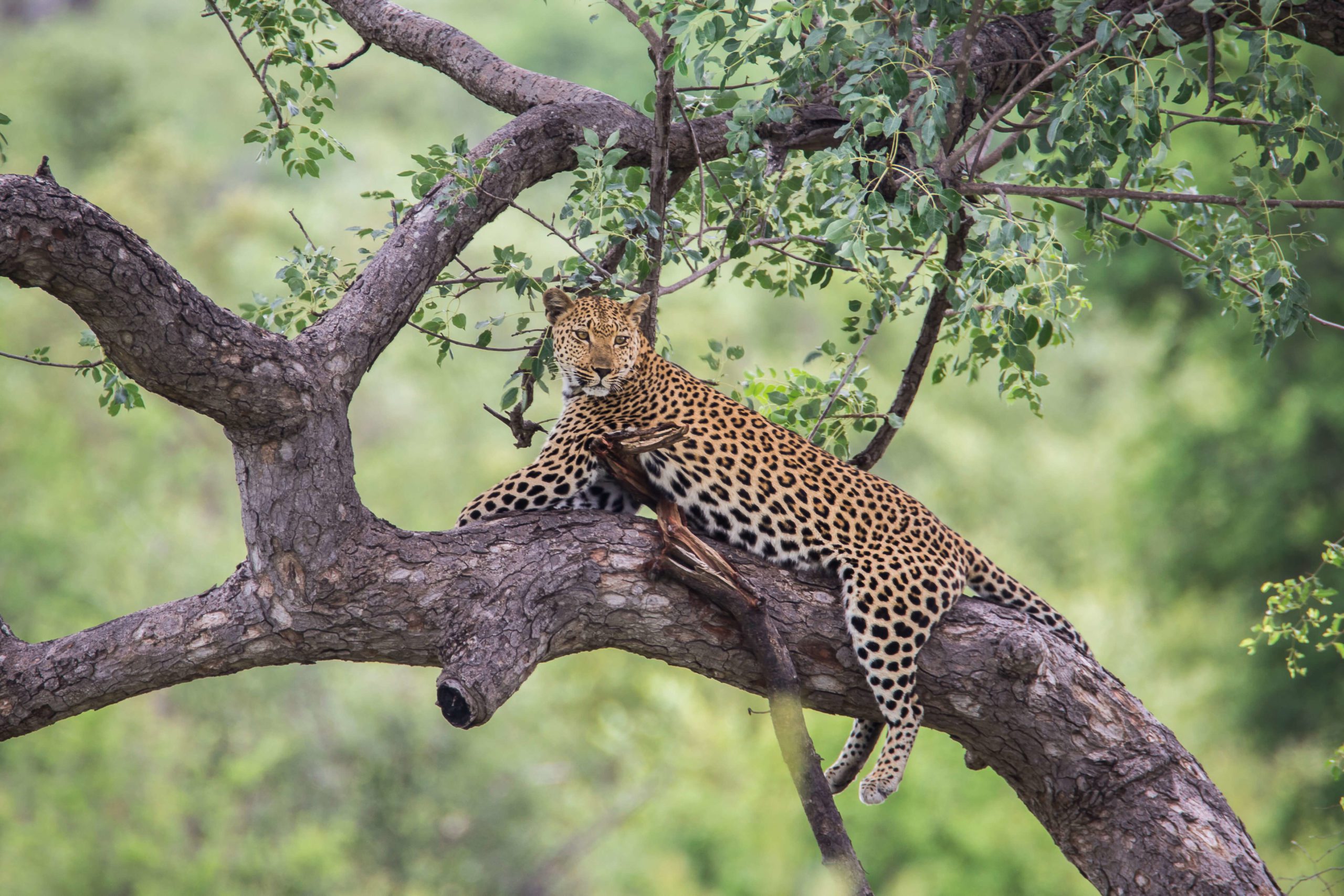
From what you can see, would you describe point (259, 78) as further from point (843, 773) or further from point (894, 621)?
point (843, 773)

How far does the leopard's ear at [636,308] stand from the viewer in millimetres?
6605

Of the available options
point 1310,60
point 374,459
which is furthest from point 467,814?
point 1310,60

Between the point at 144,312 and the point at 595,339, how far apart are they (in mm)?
2456

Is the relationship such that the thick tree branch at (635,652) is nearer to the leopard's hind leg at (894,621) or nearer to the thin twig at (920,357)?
the leopard's hind leg at (894,621)

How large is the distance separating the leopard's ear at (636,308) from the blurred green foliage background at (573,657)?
4.62ft

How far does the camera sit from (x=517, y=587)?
524 centimetres

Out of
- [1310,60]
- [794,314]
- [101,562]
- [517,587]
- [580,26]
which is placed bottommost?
[517,587]

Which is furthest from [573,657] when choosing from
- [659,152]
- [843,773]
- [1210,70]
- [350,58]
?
[1210,70]

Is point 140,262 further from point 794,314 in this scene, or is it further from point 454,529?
point 794,314

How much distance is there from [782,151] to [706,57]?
1.11m

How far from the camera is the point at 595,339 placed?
6.42 meters

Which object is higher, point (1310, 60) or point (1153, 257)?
point (1310, 60)

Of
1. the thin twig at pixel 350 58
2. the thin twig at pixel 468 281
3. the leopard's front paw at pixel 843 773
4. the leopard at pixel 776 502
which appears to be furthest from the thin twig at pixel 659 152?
the leopard's front paw at pixel 843 773

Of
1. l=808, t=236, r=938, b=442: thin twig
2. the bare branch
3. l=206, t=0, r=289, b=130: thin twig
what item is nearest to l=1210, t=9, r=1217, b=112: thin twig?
l=808, t=236, r=938, b=442: thin twig
